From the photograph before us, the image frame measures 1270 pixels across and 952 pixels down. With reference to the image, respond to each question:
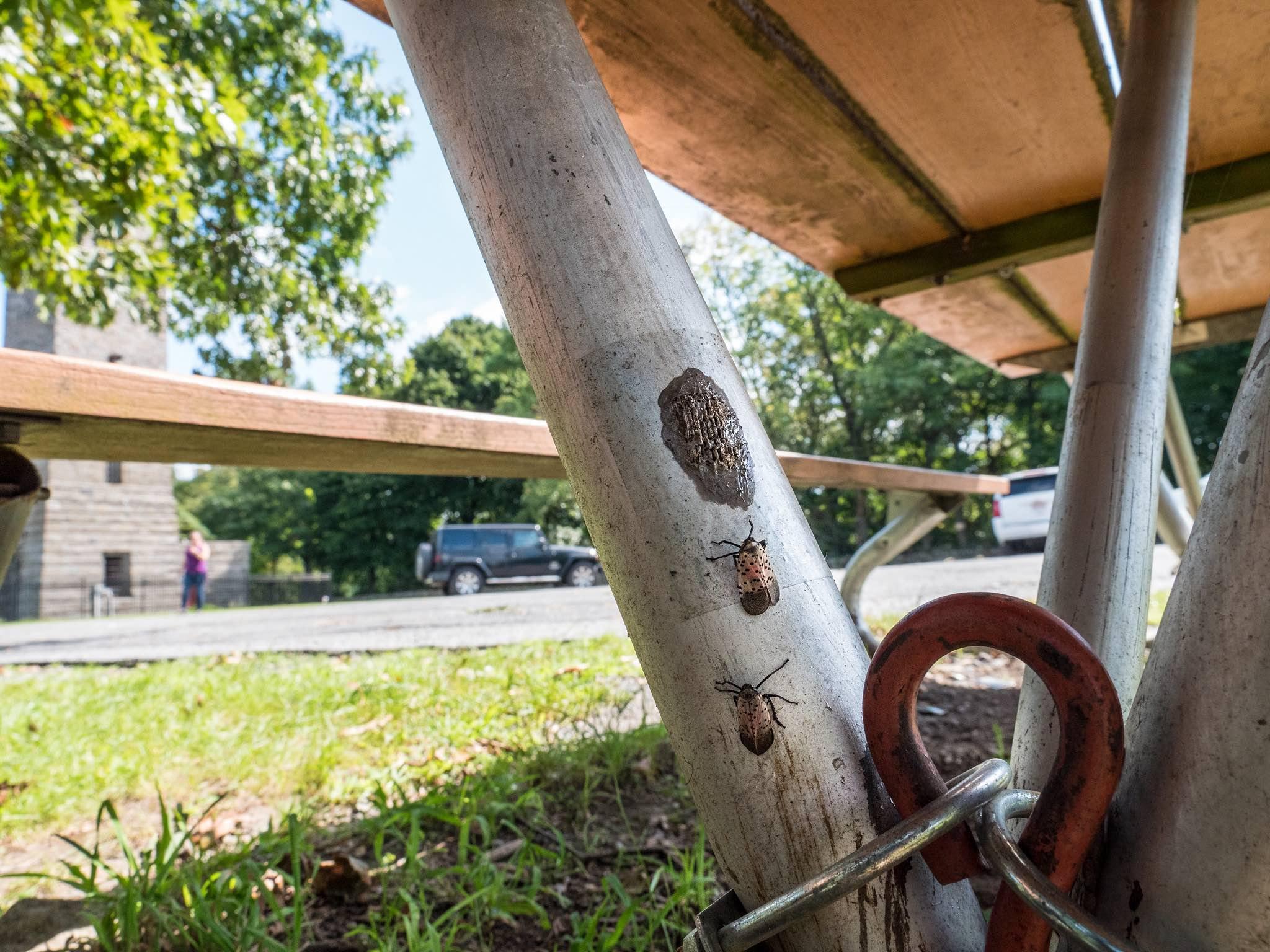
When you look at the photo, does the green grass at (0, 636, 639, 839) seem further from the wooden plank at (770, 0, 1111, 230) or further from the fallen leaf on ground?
the wooden plank at (770, 0, 1111, 230)

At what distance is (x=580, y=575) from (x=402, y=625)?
44.8 ft

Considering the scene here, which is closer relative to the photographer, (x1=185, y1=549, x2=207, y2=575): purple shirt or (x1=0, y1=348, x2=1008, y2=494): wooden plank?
(x1=0, y1=348, x2=1008, y2=494): wooden plank

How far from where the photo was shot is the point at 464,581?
21.3 meters

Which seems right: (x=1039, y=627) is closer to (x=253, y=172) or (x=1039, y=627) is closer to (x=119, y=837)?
(x=119, y=837)

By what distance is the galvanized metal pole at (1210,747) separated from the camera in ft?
1.57

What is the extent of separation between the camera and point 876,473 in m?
2.88

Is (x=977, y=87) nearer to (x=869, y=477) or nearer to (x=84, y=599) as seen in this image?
(x=869, y=477)

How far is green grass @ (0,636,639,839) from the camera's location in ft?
8.07

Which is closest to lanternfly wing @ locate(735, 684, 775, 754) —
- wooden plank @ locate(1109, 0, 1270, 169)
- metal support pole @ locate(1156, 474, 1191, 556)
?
wooden plank @ locate(1109, 0, 1270, 169)

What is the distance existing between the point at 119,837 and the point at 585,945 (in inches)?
37.9

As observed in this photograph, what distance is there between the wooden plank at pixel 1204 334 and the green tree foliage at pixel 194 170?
468 cm

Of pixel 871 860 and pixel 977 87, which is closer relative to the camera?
pixel 871 860

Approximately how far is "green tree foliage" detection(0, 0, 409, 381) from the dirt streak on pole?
13.5ft

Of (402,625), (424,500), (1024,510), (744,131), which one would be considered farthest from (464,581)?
(744,131)
